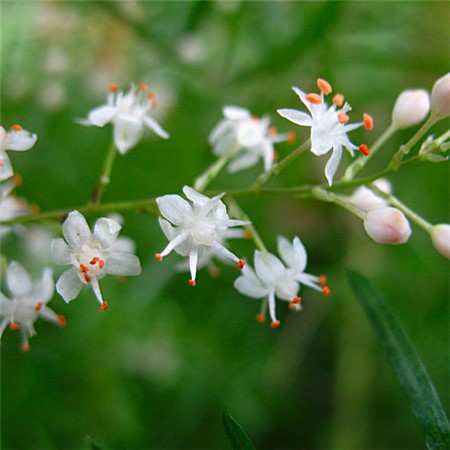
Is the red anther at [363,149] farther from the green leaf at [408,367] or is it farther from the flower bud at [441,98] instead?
the green leaf at [408,367]

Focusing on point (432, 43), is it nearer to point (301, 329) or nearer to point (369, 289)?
point (301, 329)

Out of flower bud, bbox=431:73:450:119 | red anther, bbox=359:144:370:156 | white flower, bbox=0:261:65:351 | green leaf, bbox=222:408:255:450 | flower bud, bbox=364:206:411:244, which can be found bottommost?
green leaf, bbox=222:408:255:450

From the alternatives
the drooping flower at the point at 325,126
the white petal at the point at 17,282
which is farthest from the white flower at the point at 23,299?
the drooping flower at the point at 325,126

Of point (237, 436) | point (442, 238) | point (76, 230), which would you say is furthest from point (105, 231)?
point (442, 238)

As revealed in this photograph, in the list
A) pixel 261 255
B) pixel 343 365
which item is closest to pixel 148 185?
pixel 343 365

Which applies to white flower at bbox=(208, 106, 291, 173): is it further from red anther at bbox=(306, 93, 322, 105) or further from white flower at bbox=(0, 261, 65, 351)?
white flower at bbox=(0, 261, 65, 351)

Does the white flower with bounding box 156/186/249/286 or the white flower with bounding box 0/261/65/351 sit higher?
the white flower with bounding box 156/186/249/286

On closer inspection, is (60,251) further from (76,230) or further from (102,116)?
(102,116)

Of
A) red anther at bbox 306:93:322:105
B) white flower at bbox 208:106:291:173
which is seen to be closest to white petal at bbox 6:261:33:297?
white flower at bbox 208:106:291:173
